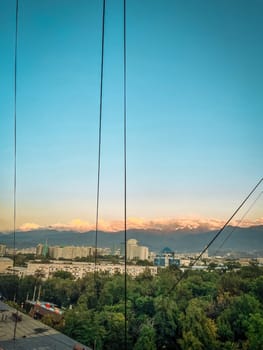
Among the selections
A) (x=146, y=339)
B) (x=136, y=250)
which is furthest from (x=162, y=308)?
(x=136, y=250)

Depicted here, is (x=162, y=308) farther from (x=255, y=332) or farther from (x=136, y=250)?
(x=136, y=250)

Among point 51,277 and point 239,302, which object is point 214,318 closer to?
point 239,302

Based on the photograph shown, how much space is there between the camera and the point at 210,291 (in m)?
8.80

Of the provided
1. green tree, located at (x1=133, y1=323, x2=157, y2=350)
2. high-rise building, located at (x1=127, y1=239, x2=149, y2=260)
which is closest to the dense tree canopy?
green tree, located at (x1=133, y1=323, x2=157, y2=350)

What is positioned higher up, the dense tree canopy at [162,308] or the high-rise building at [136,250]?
the high-rise building at [136,250]

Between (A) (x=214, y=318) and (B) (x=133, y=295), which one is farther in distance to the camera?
(B) (x=133, y=295)

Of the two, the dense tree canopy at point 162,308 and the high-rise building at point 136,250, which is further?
the high-rise building at point 136,250

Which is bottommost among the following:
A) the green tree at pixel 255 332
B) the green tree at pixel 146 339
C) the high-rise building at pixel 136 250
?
the green tree at pixel 146 339

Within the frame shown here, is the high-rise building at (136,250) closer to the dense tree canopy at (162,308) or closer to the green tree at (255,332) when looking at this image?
the dense tree canopy at (162,308)

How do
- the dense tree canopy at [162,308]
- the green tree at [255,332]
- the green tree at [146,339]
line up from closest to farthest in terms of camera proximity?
the green tree at [255,332] < the dense tree canopy at [162,308] < the green tree at [146,339]

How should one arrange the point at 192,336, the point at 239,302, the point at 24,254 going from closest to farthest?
the point at 192,336, the point at 239,302, the point at 24,254

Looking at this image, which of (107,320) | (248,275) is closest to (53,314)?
(107,320)

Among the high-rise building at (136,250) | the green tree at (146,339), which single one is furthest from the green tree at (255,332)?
the high-rise building at (136,250)

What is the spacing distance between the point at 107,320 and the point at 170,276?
3.09 metres
